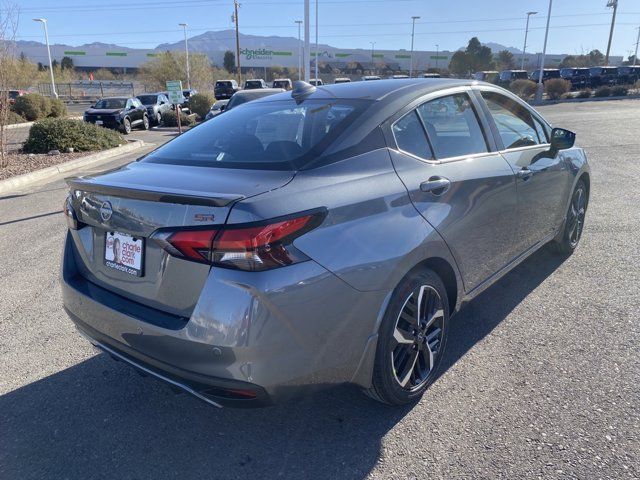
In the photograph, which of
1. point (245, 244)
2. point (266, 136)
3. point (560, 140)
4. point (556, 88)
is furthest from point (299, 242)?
point (556, 88)

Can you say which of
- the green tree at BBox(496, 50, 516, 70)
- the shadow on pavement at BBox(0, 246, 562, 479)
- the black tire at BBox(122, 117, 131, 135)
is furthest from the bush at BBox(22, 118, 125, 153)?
the green tree at BBox(496, 50, 516, 70)

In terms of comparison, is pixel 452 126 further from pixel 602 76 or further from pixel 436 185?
pixel 602 76

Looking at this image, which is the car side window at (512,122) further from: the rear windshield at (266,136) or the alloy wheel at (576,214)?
the rear windshield at (266,136)

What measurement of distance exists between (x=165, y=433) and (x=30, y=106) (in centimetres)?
2550

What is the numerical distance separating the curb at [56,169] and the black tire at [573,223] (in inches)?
368

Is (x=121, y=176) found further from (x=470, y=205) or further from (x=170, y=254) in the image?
(x=470, y=205)

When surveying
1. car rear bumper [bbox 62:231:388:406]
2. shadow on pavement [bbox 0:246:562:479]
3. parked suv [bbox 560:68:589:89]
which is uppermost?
parked suv [bbox 560:68:589:89]

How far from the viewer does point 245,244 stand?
1965 millimetres

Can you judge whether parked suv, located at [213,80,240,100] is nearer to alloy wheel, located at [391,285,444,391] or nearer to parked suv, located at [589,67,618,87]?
parked suv, located at [589,67,618,87]

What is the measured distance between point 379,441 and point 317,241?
3.75ft

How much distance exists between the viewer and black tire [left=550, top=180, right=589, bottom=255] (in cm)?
478

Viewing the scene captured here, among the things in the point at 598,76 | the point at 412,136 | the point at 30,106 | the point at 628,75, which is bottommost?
the point at 30,106

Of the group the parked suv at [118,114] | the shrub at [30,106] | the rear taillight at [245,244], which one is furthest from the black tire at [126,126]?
the rear taillight at [245,244]

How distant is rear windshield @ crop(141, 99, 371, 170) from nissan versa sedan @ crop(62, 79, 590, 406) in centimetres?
2
